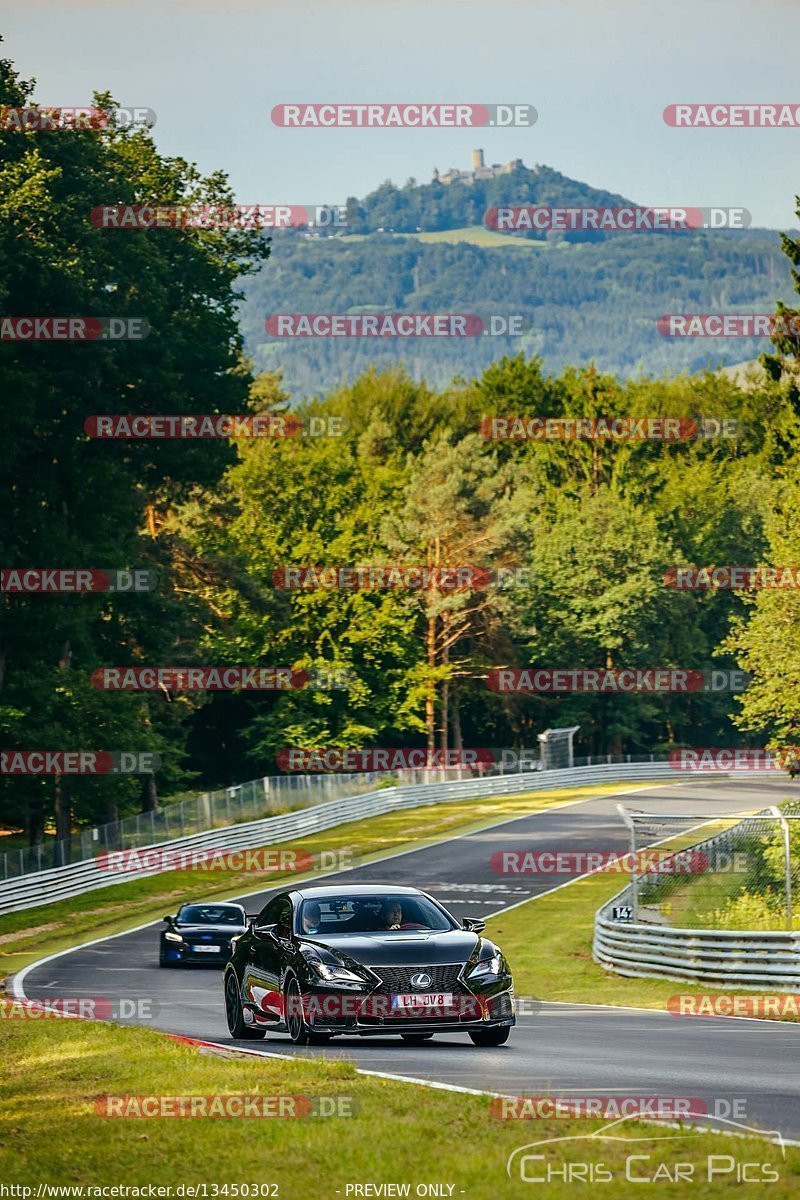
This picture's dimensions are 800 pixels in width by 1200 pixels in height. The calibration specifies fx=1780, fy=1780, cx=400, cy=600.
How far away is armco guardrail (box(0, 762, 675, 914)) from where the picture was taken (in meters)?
44.7

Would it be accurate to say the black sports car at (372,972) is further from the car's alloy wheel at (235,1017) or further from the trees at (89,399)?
the trees at (89,399)

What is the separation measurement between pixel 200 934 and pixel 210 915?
20.6 inches

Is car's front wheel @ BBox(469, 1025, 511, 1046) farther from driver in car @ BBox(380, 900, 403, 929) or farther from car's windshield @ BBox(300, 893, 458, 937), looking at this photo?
driver in car @ BBox(380, 900, 403, 929)

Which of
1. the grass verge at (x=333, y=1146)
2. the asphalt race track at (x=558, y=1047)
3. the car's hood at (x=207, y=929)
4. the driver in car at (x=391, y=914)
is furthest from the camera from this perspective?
→ the car's hood at (x=207, y=929)

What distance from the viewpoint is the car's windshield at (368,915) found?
1586cm

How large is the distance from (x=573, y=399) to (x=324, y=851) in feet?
188

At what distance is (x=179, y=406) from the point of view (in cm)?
5331

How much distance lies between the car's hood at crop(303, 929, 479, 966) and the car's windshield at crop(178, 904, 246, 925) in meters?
16.2

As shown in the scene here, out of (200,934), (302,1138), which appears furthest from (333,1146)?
(200,934)

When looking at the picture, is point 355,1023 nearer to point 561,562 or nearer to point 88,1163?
point 88,1163

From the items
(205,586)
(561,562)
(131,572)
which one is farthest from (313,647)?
(131,572)

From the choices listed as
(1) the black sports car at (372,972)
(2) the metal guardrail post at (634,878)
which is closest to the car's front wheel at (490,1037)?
(1) the black sports car at (372,972)

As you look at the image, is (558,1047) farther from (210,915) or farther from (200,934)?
(210,915)

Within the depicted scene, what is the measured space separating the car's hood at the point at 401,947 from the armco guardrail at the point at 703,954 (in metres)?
9.13
